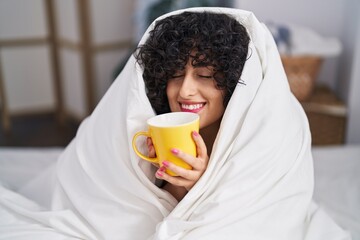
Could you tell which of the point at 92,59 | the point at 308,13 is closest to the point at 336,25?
the point at 308,13

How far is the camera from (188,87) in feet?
2.72

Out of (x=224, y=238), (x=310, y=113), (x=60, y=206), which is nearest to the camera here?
(x=224, y=238)

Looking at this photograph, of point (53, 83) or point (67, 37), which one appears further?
point (53, 83)

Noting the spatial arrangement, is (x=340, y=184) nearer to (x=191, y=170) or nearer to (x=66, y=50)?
(x=191, y=170)

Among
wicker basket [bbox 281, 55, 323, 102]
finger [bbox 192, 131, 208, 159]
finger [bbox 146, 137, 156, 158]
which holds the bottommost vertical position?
wicker basket [bbox 281, 55, 323, 102]

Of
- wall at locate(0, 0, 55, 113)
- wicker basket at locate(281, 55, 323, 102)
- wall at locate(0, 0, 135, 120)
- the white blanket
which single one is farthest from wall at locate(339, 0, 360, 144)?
wall at locate(0, 0, 55, 113)

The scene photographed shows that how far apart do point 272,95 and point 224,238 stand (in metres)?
0.32

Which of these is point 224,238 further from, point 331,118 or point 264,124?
point 331,118

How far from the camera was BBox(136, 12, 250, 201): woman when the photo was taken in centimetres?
84

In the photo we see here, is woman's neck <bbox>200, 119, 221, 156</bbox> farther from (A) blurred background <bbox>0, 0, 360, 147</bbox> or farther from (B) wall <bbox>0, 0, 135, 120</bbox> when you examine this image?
(B) wall <bbox>0, 0, 135, 120</bbox>

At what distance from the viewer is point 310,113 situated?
179 cm

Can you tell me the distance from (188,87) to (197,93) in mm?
31

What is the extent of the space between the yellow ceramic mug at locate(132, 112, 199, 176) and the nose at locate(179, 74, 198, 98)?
71mm

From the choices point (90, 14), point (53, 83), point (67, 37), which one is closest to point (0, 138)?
point (53, 83)
